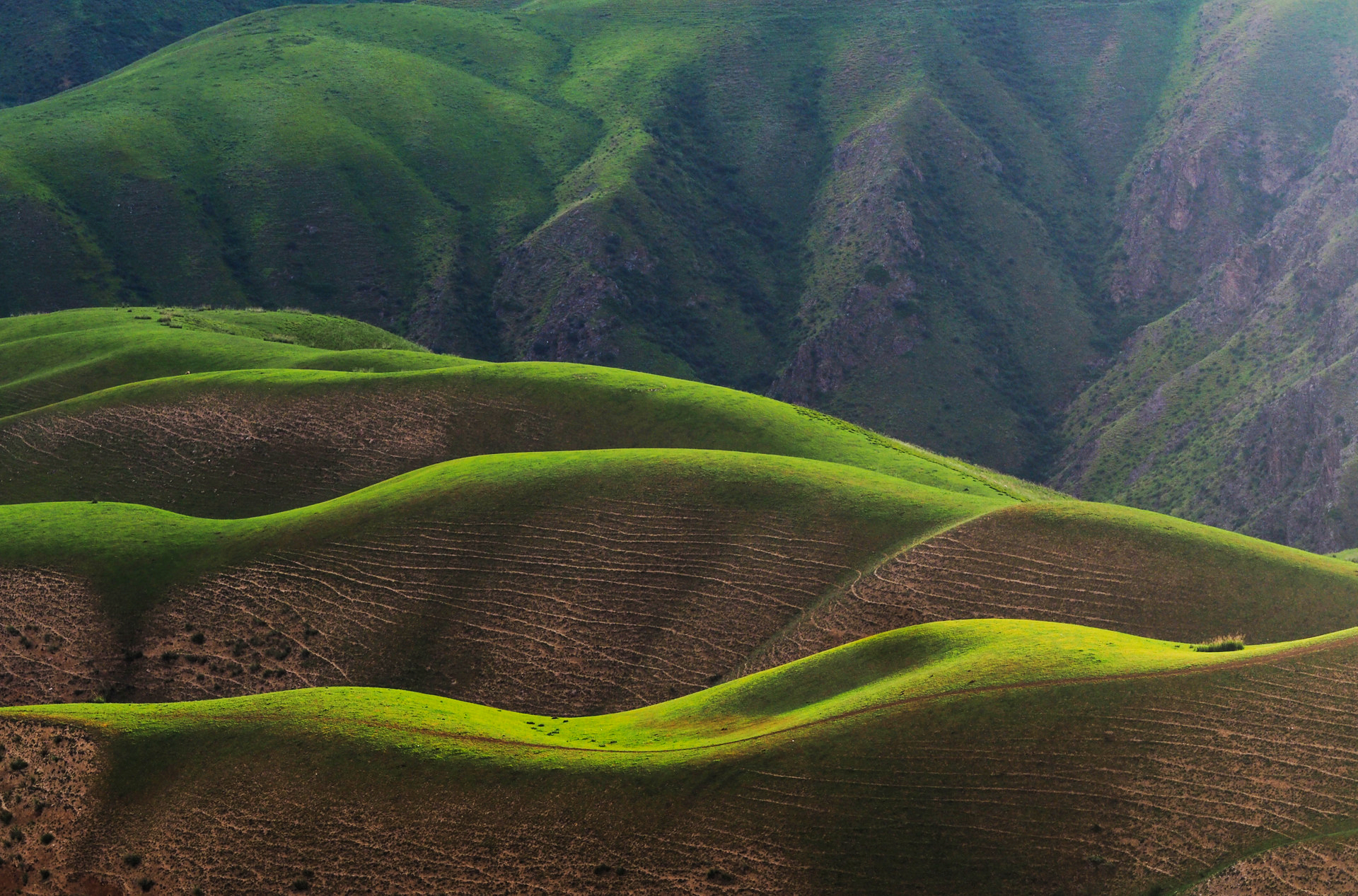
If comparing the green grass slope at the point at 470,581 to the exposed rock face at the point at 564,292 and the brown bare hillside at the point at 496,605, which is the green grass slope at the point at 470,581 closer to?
the brown bare hillside at the point at 496,605

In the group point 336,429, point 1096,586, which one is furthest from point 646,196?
point 1096,586

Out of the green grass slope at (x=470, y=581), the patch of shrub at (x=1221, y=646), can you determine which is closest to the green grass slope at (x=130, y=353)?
the green grass slope at (x=470, y=581)

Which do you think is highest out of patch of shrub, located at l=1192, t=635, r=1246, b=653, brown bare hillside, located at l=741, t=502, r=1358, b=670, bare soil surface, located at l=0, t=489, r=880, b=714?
patch of shrub, located at l=1192, t=635, r=1246, b=653

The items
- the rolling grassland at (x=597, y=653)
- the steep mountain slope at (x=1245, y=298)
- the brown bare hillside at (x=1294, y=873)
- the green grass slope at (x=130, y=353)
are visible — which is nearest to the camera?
the brown bare hillside at (x=1294, y=873)

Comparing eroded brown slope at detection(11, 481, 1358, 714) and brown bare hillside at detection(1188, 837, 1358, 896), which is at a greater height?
brown bare hillside at detection(1188, 837, 1358, 896)

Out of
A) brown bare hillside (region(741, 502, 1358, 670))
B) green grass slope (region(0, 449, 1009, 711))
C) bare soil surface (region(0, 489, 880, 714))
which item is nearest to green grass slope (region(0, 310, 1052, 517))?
green grass slope (region(0, 449, 1009, 711))

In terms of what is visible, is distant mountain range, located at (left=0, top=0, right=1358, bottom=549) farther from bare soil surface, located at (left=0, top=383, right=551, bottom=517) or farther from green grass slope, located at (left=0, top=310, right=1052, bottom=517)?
bare soil surface, located at (left=0, top=383, right=551, bottom=517)

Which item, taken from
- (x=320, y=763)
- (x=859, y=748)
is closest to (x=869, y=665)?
(x=859, y=748)
